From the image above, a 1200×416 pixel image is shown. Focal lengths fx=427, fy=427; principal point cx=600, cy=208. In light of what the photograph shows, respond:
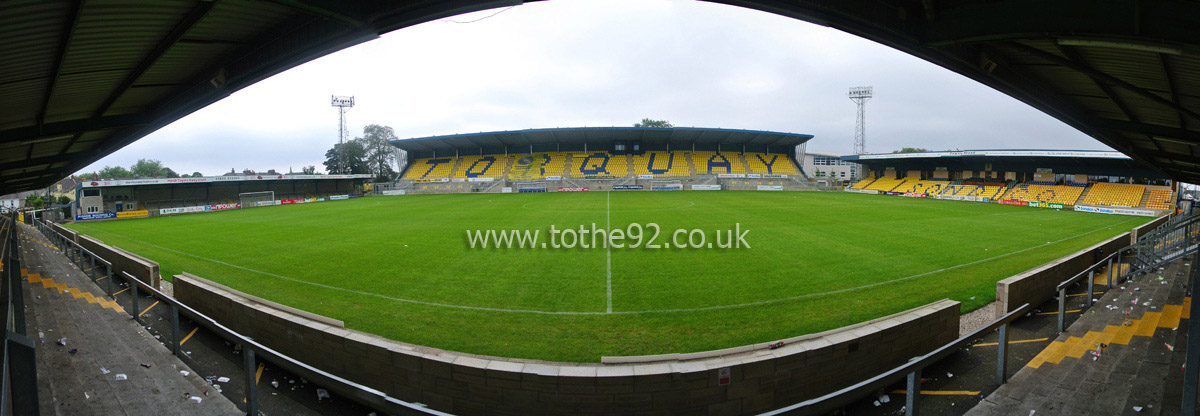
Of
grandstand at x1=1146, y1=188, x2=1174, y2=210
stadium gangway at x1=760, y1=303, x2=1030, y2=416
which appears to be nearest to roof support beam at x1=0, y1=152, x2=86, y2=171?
stadium gangway at x1=760, y1=303, x2=1030, y2=416

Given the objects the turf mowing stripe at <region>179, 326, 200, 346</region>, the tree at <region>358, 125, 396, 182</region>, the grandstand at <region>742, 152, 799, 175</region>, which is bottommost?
the turf mowing stripe at <region>179, 326, 200, 346</region>

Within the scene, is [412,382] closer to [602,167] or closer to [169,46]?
[169,46]

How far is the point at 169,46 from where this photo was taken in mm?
4930

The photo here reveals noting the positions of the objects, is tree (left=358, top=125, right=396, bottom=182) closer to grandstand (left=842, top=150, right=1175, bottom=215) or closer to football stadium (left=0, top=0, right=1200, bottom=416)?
football stadium (left=0, top=0, right=1200, bottom=416)

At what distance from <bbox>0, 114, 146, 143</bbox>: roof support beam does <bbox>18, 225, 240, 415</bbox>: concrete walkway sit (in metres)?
2.87

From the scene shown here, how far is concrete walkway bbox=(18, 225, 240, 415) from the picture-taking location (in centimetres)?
391

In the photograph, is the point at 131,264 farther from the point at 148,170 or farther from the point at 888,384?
the point at 148,170

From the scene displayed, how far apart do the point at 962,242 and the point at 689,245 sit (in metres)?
10.1

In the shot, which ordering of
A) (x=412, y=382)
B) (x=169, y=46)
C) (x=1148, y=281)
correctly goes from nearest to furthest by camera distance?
1. (x=412, y=382)
2. (x=169, y=46)
3. (x=1148, y=281)

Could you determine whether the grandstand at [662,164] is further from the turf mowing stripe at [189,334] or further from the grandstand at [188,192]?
the turf mowing stripe at [189,334]

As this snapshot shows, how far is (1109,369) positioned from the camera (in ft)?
16.0

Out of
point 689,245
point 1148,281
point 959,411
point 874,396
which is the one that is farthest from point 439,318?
point 1148,281

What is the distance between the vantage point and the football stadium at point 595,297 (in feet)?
13.1

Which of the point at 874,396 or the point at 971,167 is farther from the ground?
the point at 971,167
